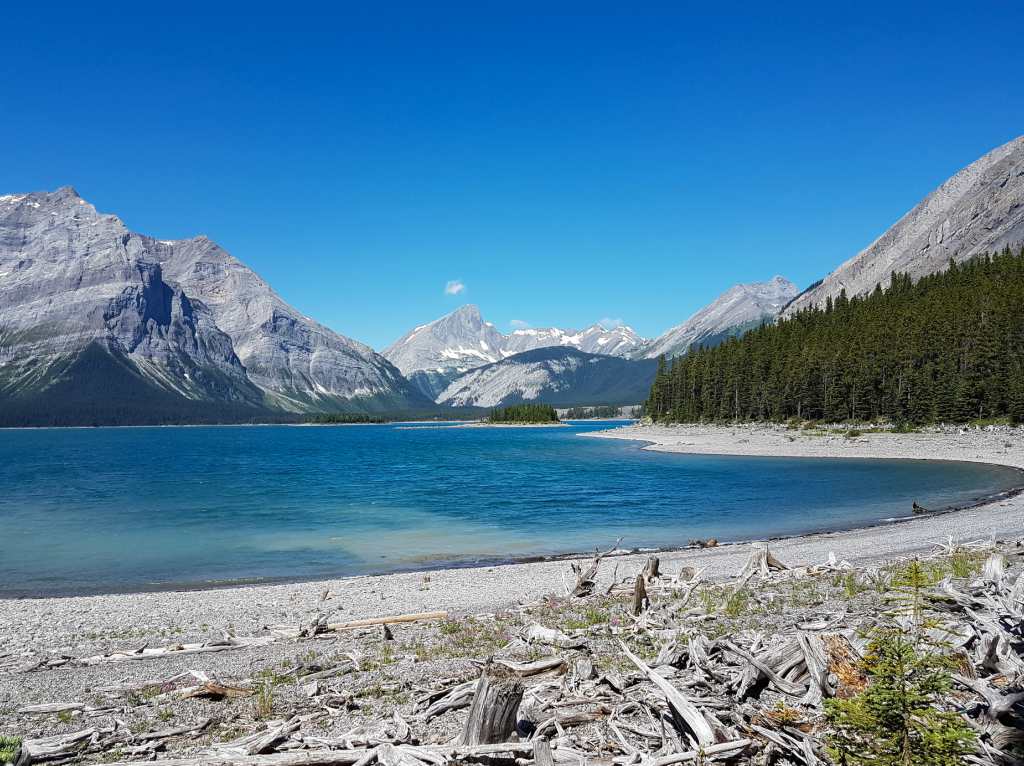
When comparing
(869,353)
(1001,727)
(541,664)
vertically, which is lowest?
(541,664)

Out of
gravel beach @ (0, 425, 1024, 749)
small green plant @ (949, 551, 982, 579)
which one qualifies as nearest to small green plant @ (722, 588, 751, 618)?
small green plant @ (949, 551, 982, 579)

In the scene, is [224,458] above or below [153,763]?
below

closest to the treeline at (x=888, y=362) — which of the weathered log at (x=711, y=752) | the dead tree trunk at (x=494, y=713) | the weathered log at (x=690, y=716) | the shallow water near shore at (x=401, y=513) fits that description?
the shallow water near shore at (x=401, y=513)

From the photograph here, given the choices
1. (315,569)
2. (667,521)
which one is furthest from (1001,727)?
(667,521)

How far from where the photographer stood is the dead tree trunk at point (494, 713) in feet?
24.6

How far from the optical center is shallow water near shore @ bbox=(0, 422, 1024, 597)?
1288 inches

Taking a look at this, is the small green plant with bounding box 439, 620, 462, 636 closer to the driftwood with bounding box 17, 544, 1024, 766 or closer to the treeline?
the driftwood with bounding box 17, 544, 1024, 766

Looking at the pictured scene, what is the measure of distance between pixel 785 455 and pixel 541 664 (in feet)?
302

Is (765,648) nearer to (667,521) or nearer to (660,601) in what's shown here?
(660,601)

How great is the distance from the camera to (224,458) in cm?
12638

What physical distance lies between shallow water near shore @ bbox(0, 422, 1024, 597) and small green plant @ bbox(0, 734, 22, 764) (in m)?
20.8

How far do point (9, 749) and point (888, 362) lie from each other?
122166 mm

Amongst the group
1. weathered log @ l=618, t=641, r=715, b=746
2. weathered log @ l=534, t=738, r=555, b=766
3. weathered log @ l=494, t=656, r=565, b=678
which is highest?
weathered log @ l=618, t=641, r=715, b=746

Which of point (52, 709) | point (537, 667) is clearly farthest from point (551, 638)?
point (52, 709)
